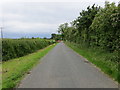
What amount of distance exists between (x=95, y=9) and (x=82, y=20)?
2385 millimetres

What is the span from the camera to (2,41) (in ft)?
47.9

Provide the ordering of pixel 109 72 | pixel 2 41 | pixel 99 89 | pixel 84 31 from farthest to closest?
pixel 84 31, pixel 2 41, pixel 109 72, pixel 99 89

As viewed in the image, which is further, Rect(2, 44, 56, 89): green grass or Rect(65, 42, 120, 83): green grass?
Rect(65, 42, 120, 83): green grass

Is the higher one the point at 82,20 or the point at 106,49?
the point at 82,20

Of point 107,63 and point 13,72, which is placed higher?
point 107,63

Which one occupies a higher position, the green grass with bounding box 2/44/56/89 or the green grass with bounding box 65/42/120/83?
the green grass with bounding box 65/42/120/83

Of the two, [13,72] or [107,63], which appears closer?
[13,72]

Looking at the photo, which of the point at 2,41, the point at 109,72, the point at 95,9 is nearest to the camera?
the point at 109,72

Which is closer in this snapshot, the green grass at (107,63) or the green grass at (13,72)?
the green grass at (13,72)

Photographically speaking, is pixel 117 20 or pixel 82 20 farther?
pixel 82 20

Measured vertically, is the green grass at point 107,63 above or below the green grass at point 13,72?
above

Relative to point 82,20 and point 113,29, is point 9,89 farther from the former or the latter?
point 82,20

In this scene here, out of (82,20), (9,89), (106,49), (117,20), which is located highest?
(82,20)

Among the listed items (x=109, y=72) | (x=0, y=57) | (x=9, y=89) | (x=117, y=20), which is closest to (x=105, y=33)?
(x=117, y=20)
